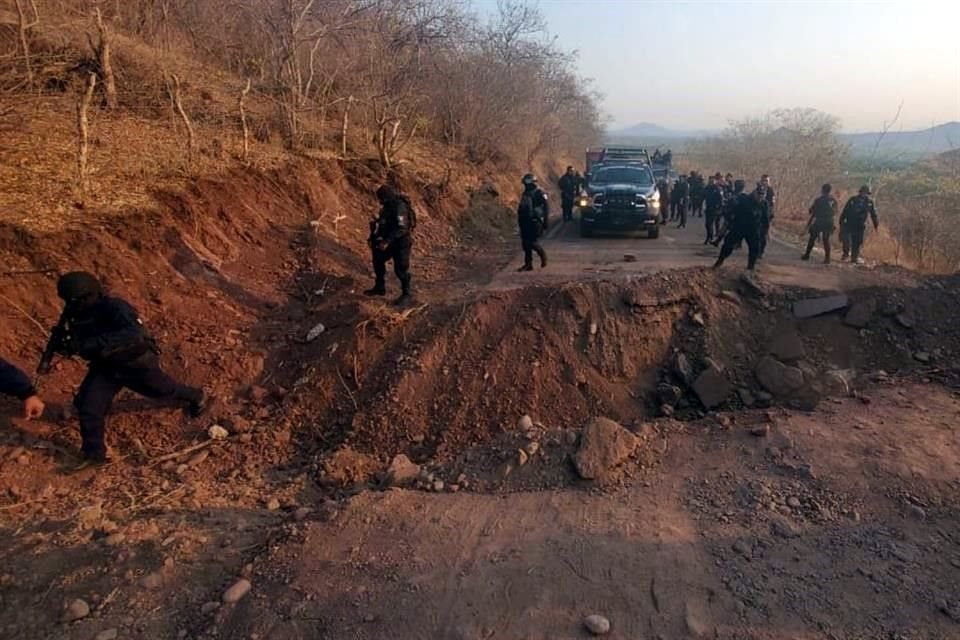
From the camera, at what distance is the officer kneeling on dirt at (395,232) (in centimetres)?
784

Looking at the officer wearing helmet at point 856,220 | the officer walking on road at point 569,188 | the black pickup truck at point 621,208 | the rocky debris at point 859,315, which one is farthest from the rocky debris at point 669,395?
the officer walking on road at point 569,188

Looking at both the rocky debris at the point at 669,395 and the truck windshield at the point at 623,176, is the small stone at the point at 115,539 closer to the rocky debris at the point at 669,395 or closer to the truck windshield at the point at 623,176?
the rocky debris at the point at 669,395

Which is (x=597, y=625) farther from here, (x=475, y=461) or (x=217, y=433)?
(x=217, y=433)

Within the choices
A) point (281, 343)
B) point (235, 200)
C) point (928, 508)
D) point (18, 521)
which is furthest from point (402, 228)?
point (928, 508)

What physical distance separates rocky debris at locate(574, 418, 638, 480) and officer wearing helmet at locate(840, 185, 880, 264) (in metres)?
7.90

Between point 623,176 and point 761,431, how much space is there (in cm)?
1088

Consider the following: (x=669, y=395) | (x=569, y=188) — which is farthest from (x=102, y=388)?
(x=569, y=188)

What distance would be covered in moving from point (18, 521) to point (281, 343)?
3.35 metres

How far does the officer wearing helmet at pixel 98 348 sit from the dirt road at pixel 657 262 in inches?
205

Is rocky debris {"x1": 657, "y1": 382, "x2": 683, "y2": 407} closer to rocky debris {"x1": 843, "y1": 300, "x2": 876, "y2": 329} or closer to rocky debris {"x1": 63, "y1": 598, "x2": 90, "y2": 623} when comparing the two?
rocky debris {"x1": 843, "y1": 300, "x2": 876, "y2": 329}

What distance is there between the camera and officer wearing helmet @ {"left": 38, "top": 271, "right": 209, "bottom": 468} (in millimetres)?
4930

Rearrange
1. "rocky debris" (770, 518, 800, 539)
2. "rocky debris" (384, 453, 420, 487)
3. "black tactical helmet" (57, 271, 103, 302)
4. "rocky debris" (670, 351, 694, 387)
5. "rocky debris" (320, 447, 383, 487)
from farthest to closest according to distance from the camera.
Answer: "rocky debris" (670, 351, 694, 387) → "rocky debris" (320, 447, 383, 487) → "rocky debris" (384, 453, 420, 487) → "black tactical helmet" (57, 271, 103, 302) → "rocky debris" (770, 518, 800, 539)

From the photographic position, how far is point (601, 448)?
526cm

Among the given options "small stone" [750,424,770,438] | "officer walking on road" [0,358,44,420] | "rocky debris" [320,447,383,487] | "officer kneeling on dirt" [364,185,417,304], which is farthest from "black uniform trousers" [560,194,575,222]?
"officer walking on road" [0,358,44,420]
